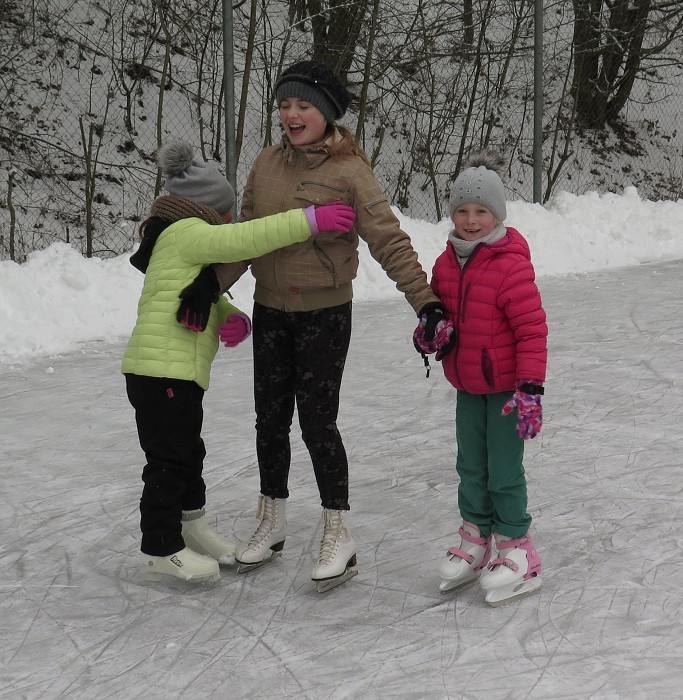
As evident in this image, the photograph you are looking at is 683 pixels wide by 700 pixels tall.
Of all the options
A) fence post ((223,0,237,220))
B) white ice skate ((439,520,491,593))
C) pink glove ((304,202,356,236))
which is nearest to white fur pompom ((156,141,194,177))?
pink glove ((304,202,356,236))

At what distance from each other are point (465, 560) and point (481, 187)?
969mm

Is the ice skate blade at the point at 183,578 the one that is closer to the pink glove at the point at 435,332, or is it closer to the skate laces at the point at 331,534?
the skate laces at the point at 331,534

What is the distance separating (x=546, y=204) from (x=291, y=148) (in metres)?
6.28

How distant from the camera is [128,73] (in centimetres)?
862

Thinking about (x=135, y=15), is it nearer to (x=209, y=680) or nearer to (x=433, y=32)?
(x=433, y=32)

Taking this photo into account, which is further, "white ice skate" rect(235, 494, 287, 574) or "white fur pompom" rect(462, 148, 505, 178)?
"white ice skate" rect(235, 494, 287, 574)

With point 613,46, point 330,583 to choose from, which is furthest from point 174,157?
point 613,46

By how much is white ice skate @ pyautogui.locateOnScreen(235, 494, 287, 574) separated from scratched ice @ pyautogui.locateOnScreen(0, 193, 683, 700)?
5cm

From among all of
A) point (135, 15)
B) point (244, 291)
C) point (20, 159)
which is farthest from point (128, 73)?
point (244, 291)

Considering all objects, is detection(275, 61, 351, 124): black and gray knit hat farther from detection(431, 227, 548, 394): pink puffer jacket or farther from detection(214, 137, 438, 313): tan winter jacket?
detection(431, 227, 548, 394): pink puffer jacket

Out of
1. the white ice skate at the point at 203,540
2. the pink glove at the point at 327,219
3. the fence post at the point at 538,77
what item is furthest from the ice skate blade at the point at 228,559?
the fence post at the point at 538,77

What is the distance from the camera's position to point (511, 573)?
2590mm

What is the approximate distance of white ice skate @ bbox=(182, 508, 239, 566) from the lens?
9.41 ft

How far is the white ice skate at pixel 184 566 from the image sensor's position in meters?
2.68
